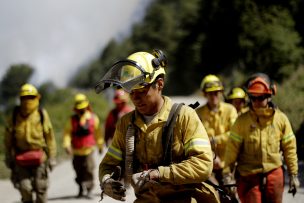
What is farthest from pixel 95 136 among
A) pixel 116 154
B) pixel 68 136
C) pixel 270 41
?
pixel 270 41

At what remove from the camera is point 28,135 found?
27.6ft

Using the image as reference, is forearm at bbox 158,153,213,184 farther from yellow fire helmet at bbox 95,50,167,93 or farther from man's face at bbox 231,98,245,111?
man's face at bbox 231,98,245,111

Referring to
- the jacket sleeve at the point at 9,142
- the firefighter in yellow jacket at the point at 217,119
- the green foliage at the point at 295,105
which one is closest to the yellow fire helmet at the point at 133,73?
the firefighter in yellow jacket at the point at 217,119

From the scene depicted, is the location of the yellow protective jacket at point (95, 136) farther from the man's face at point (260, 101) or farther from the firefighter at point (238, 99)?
the man's face at point (260, 101)

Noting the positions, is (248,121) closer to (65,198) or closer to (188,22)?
(65,198)

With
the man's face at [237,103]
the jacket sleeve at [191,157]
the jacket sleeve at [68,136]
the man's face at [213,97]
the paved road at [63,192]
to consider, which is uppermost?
the man's face at [213,97]

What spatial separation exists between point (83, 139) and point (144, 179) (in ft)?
24.9

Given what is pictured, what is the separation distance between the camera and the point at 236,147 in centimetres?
614

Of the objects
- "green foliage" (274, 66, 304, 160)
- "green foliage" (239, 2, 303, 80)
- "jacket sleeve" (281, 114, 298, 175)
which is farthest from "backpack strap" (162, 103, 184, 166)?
"green foliage" (239, 2, 303, 80)

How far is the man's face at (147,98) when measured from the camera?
389cm

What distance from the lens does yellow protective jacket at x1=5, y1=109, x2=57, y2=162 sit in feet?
27.7

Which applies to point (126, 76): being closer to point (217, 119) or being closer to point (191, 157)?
point (191, 157)

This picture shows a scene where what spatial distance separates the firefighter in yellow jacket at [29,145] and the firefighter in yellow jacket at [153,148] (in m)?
4.57

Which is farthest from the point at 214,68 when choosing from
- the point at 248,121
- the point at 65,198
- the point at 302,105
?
the point at 248,121
